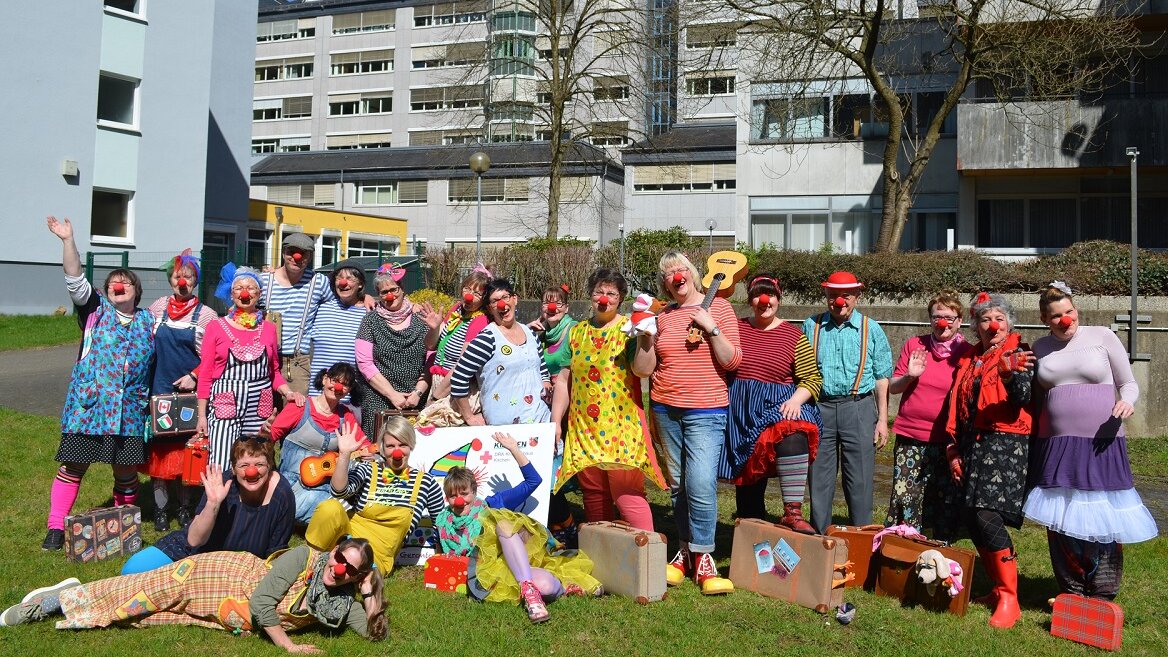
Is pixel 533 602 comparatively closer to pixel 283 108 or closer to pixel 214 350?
pixel 214 350

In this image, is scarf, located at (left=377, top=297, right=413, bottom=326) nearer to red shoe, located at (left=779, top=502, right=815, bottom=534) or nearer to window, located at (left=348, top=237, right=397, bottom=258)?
red shoe, located at (left=779, top=502, right=815, bottom=534)

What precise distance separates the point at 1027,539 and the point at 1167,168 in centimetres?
1748

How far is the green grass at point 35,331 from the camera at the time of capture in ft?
64.7

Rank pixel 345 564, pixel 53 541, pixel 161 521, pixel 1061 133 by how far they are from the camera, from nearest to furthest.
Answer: pixel 345 564 → pixel 53 541 → pixel 161 521 → pixel 1061 133

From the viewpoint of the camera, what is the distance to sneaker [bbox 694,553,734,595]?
608 centimetres

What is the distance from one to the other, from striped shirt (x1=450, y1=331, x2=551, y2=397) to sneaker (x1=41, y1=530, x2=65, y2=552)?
2.91 metres

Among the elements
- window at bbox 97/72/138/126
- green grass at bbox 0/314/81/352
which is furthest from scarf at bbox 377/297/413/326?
window at bbox 97/72/138/126

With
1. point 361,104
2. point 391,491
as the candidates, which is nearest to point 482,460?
point 391,491

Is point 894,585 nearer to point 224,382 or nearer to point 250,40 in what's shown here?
point 224,382

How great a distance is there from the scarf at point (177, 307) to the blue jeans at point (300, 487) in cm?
133

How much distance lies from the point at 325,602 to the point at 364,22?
64097 millimetres

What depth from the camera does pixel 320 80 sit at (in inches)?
2559

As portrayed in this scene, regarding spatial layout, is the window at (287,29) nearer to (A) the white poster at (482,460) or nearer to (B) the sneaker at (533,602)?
(A) the white poster at (482,460)

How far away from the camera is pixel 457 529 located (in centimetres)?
674
